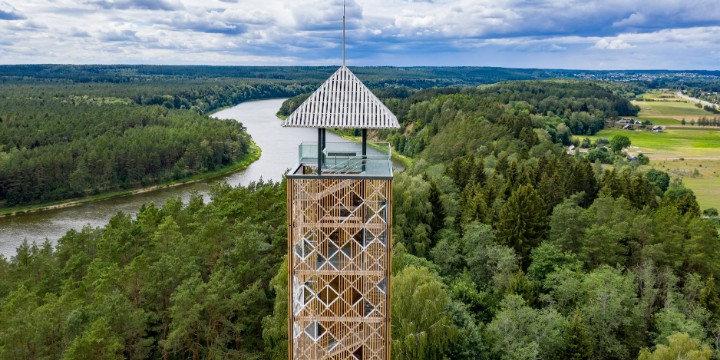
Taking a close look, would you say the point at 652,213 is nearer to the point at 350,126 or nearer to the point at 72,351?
the point at 350,126

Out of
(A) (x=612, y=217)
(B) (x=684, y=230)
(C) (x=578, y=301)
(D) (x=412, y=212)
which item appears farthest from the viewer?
(D) (x=412, y=212)

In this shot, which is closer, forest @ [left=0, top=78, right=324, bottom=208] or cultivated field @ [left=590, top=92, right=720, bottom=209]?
forest @ [left=0, top=78, right=324, bottom=208]

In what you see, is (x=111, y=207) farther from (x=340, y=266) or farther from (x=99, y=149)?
(x=340, y=266)

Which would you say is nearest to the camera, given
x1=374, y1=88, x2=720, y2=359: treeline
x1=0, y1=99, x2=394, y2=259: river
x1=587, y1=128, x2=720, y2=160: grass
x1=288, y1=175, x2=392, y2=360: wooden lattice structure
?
x1=288, y1=175, x2=392, y2=360: wooden lattice structure

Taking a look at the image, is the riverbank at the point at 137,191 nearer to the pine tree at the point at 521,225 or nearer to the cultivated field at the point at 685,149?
the pine tree at the point at 521,225

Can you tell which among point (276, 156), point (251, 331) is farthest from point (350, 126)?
point (276, 156)

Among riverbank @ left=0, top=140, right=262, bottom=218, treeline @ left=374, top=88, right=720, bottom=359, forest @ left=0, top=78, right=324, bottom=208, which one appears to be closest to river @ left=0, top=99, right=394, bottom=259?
riverbank @ left=0, top=140, right=262, bottom=218

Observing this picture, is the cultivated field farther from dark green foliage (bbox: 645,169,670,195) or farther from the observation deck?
the observation deck
